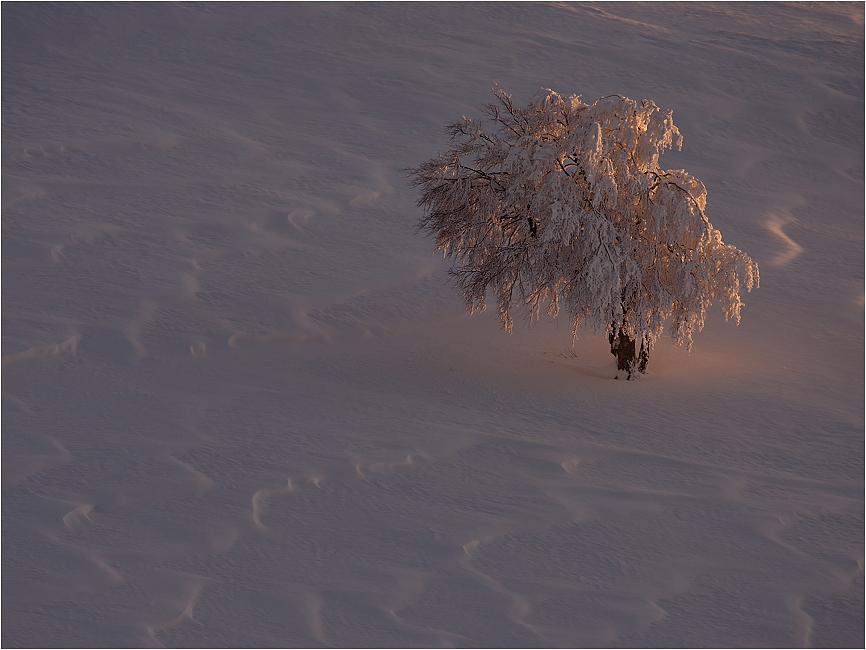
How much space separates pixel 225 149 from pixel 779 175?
40.9 feet

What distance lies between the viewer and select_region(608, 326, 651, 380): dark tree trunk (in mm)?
13280

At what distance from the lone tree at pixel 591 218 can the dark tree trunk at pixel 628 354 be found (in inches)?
15.7

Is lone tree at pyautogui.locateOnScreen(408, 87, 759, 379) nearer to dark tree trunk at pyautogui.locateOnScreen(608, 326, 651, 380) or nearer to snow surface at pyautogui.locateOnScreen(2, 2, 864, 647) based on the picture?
dark tree trunk at pyautogui.locateOnScreen(608, 326, 651, 380)

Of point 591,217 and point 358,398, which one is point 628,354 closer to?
point 591,217

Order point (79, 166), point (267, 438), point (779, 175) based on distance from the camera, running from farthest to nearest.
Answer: point (779, 175) < point (79, 166) < point (267, 438)

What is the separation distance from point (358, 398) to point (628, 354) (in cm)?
374

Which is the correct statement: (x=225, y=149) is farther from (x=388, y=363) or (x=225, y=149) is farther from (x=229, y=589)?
(x=229, y=589)

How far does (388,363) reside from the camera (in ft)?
44.6

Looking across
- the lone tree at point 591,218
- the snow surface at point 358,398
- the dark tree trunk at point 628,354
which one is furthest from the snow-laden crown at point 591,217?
the snow surface at point 358,398

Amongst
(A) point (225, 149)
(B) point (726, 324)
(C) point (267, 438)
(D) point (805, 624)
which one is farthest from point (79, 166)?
(D) point (805, 624)

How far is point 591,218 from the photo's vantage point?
1225cm

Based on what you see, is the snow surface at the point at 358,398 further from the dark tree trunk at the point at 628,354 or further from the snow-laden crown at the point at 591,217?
the snow-laden crown at the point at 591,217

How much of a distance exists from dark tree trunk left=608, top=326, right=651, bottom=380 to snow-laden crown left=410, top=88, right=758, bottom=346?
1.68ft

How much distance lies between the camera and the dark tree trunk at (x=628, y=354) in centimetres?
1328
